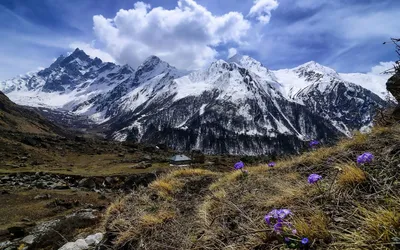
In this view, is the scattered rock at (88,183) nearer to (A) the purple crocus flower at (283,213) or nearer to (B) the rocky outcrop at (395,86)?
(B) the rocky outcrop at (395,86)

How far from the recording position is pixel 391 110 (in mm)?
8320

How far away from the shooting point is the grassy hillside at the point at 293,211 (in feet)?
10.8

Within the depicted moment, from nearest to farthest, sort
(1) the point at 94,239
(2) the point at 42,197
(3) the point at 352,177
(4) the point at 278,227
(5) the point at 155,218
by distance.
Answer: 1. (4) the point at 278,227
2. (3) the point at 352,177
3. (5) the point at 155,218
4. (1) the point at 94,239
5. (2) the point at 42,197

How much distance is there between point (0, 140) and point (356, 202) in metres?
65.8

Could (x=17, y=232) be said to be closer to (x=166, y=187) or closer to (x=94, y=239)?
(x=94, y=239)

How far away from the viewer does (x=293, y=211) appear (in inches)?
164

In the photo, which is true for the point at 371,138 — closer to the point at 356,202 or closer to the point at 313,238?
the point at 356,202

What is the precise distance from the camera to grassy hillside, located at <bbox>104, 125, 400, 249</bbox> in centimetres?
→ 329

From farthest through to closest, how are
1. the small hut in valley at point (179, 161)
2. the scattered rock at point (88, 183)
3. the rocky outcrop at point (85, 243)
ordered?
the small hut in valley at point (179, 161)
the scattered rock at point (88, 183)
the rocky outcrop at point (85, 243)

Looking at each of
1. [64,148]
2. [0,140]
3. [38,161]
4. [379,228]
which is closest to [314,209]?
[379,228]

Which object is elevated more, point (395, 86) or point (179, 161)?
point (395, 86)

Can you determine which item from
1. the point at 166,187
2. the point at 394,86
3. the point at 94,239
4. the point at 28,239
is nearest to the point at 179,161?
the point at 28,239

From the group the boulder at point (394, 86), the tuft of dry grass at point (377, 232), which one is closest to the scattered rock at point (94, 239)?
the tuft of dry grass at point (377, 232)

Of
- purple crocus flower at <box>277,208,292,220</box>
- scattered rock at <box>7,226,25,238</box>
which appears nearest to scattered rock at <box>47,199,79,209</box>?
scattered rock at <box>7,226,25,238</box>
